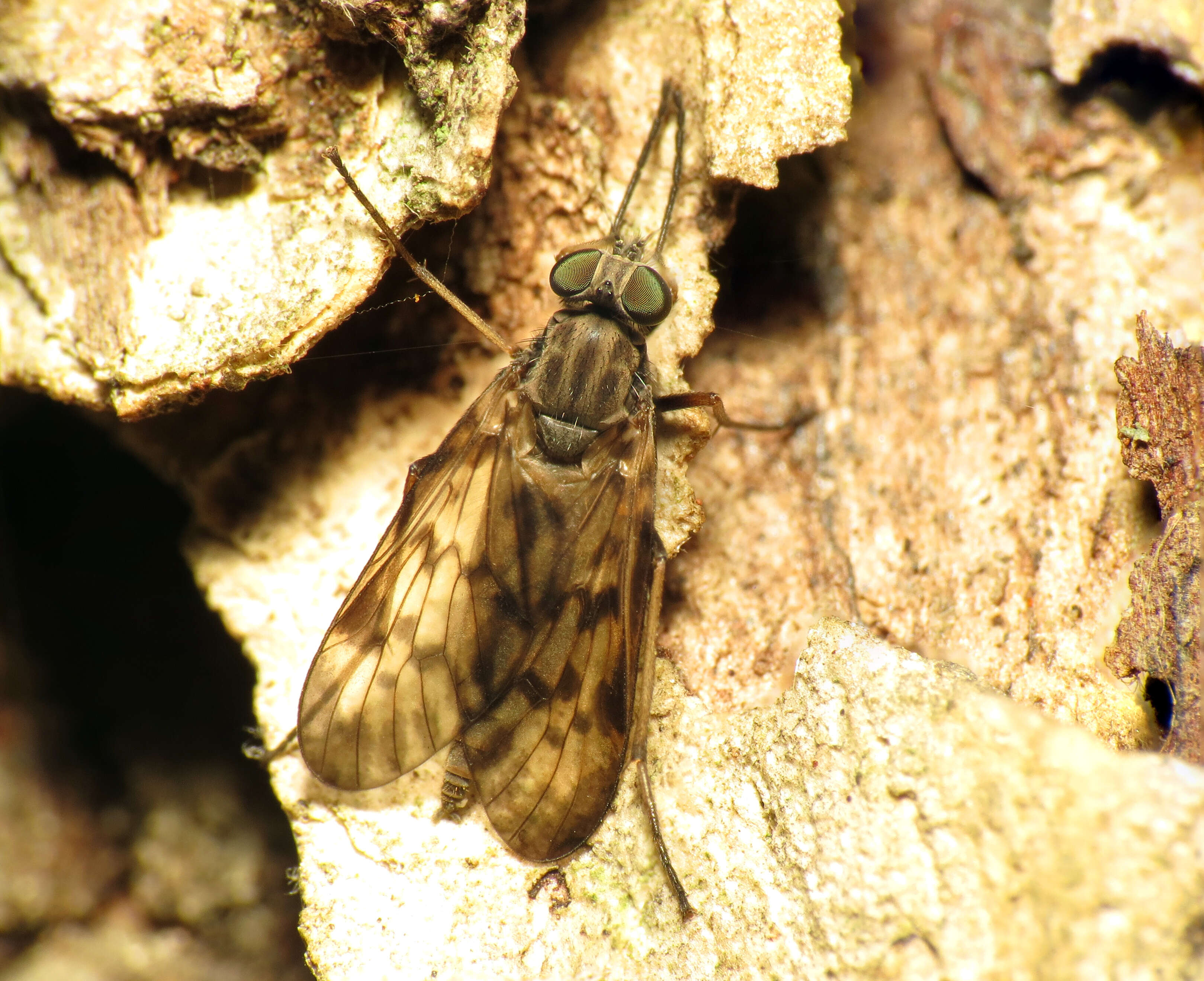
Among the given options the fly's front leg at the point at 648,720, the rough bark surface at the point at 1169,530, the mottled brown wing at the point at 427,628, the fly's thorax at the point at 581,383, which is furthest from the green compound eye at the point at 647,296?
the rough bark surface at the point at 1169,530

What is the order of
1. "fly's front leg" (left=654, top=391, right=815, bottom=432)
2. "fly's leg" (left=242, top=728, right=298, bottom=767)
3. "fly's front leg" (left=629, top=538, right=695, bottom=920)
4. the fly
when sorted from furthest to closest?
1. "fly's front leg" (left=654, top=391, right=815, bottom=432)
2. "fly's leg" (left=242, top=728, right=298, bottom=767)
3. the fly
4. "fly's front leg" (left=629, top=538, right=695, bottom=920)

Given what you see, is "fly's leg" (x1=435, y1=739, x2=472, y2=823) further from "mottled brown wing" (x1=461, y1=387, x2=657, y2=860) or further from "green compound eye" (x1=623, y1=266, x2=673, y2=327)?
"green compound eye" (x1=623, y1=266, x2=673, y2=327)

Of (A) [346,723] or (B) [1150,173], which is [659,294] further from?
(B) [1150,173]

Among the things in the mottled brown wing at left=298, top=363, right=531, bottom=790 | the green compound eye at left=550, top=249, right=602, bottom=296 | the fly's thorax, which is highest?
the green compound eye at left=550, top=249, right=602, bottom=296

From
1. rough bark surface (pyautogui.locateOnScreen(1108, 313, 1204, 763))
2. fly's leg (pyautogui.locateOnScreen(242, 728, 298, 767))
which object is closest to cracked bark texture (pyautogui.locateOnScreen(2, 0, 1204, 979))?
fly's leg (pyautogui.locateOnScreen(242, 728, 298, 767))

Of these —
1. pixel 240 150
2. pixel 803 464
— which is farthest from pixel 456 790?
pixel 240 150

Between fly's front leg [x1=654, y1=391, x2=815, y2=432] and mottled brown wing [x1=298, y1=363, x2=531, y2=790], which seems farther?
fly's front leg [x1=654, y1=391, x2=815, y2=432]

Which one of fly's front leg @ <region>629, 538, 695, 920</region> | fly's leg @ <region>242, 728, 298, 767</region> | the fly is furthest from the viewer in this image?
fly's leg @ <region>242, 728, 298, 767</region>
